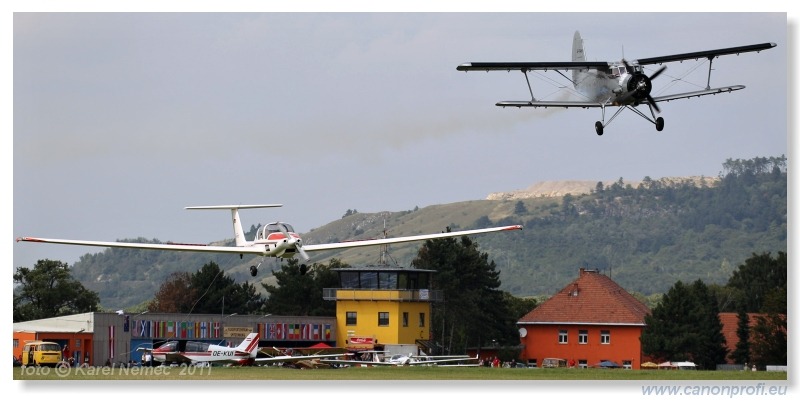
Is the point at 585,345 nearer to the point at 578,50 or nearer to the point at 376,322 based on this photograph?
the point at 376,322

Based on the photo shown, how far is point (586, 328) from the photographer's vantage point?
236ft

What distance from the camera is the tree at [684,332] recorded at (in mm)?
68312

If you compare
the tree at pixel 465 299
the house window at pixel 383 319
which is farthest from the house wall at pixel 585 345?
the house window at pixel 383 319

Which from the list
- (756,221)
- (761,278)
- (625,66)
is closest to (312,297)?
(761,278)

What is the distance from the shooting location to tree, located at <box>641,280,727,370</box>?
2689 inches

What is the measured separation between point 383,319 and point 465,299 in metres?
15.8

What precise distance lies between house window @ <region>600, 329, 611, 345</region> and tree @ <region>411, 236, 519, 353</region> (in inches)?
470

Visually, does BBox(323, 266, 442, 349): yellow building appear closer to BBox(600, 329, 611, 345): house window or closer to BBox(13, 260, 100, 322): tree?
BBox(600, 329, 611, 345): house window

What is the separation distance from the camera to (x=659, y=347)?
68.1 metres

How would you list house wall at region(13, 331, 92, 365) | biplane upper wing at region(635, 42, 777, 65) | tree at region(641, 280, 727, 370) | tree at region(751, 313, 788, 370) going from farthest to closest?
1. tree at region(641, 280, 727, 370)
2. tree at region(751, 313, 788, 370)
3. house wall at region(13, 331, 92, 365)
4. biplane upper wing at region(635, 42, 777, 65)

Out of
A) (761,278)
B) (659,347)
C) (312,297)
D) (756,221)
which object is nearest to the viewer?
(659,347)

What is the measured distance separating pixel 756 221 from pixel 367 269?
4966 inches

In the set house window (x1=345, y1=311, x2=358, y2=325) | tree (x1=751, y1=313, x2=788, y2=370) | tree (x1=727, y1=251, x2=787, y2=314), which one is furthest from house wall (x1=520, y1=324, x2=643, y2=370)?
tree (x1=727, y1=251, x2=787, y2=314)
